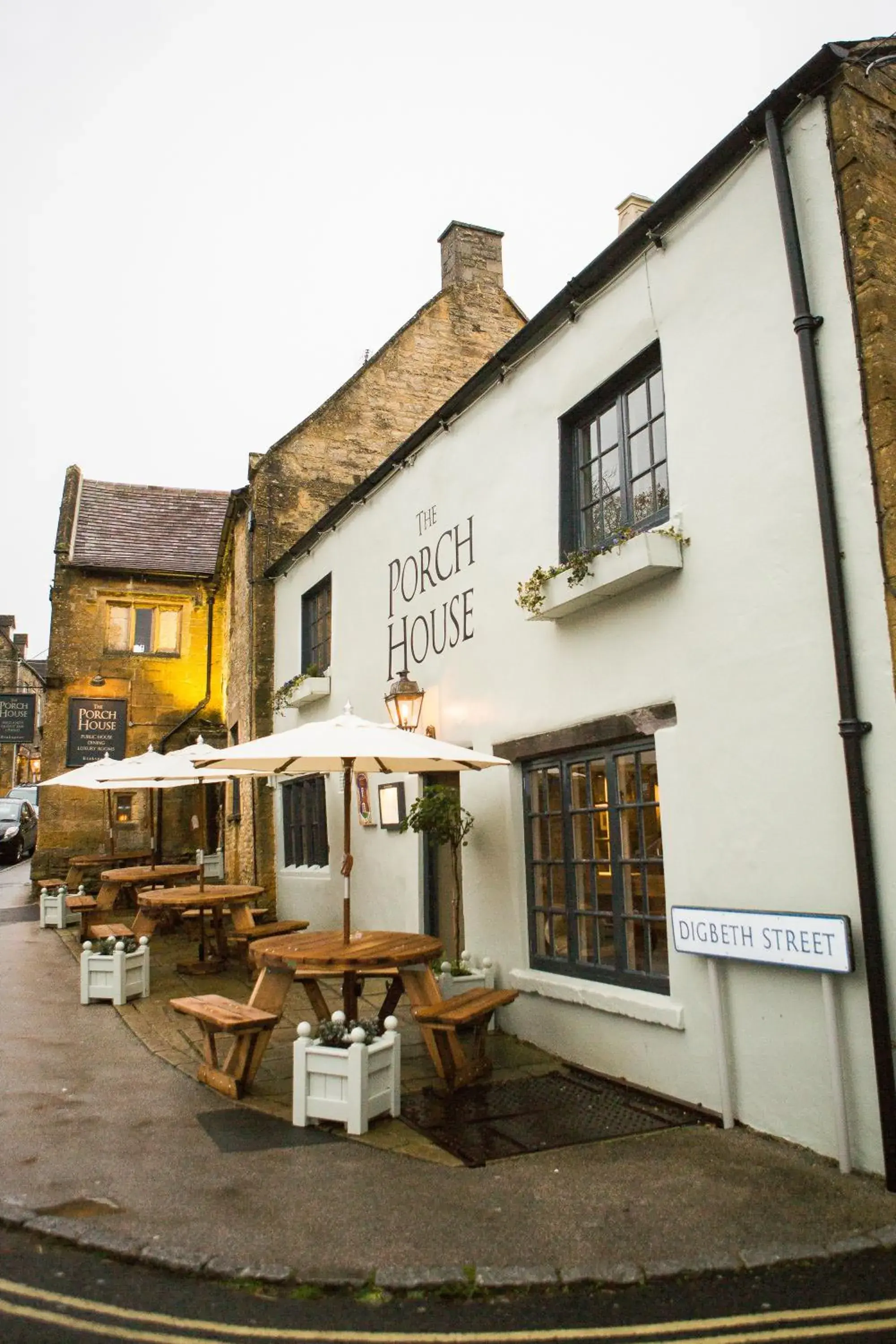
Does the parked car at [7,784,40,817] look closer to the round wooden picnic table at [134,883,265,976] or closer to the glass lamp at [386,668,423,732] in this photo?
the round wooden picnic table at [134,883,265,976]

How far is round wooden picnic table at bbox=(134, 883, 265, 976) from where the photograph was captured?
9.59 m

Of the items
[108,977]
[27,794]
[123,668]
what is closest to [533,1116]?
[108,977]

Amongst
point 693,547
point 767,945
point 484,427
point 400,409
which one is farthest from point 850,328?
point 400,409

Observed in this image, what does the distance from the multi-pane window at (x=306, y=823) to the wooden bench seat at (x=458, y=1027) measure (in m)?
6.02

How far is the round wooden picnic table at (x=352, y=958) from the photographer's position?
5.71 m

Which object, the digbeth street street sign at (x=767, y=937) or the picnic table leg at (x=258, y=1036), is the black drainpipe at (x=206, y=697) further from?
the digbeth street street sign at (x=767, y=937)

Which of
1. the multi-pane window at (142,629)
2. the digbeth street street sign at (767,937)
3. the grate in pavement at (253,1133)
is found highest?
the multi-pane window at (142,629)

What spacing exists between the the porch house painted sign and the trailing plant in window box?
4.47 ft

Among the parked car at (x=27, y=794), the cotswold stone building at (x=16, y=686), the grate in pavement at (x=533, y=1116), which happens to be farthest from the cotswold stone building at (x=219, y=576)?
the cotswold stone building at (x=16, y=686)

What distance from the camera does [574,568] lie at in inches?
246

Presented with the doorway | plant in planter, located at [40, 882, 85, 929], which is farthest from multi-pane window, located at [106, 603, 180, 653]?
the doorway

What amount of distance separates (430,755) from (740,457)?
269 centimetres

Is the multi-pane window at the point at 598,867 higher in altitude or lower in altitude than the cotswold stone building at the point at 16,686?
lower

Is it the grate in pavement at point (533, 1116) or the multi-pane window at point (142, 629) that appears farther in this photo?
the multi-pane window at point (142, 629)
